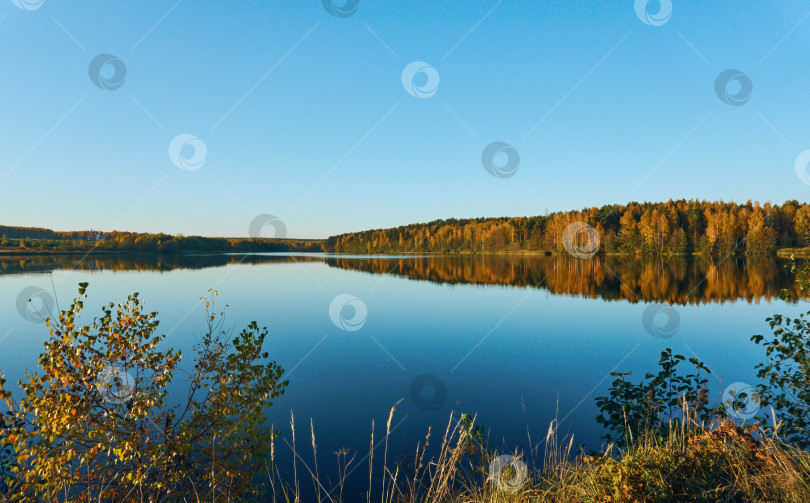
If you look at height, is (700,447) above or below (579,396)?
above

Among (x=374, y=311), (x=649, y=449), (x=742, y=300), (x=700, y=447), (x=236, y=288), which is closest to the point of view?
(x=700, y=447)

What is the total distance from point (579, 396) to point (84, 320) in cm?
2491

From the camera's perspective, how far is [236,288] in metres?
38.8

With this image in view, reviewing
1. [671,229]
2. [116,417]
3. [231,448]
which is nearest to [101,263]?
[116,417]

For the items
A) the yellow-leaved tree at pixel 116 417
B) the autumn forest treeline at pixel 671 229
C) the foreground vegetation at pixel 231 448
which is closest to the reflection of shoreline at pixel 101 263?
the yellow-leaved tree at pixel 116 417

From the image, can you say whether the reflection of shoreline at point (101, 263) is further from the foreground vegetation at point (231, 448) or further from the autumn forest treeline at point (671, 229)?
the autumn forest treeline at point (671, 229)

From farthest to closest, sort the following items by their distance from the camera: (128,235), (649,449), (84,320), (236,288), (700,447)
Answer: (128,235) → (236,288) → (84,320) → (649,449) → (700,447)

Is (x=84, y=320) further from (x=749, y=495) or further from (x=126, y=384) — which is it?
(x=749, y=495)

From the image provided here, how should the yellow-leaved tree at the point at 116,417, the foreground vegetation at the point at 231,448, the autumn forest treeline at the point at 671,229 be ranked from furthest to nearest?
the autumn forest treeline at the point at 671,229
the yellow-leaved tree at the point at 116,417
the foreground vegetation at the point at 231,448

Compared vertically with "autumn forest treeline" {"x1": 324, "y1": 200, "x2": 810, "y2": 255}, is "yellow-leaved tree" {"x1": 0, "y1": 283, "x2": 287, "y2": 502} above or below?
below

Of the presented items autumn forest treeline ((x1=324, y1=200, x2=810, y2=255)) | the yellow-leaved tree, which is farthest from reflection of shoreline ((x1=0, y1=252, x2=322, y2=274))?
autumn forest treeline ((x1=324, y1=200, x2=810, y2=255))

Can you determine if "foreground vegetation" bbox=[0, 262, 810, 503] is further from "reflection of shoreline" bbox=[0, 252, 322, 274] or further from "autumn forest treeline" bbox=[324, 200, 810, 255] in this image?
"autumn forest treeline" bbox=[324, 200, 810, 255]

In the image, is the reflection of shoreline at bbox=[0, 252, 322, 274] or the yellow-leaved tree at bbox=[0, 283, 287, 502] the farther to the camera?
the reflection of shoreline at bbox=[0, 252, 322, 274]

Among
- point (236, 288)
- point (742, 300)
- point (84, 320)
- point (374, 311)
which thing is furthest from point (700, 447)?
point (236, 288)
